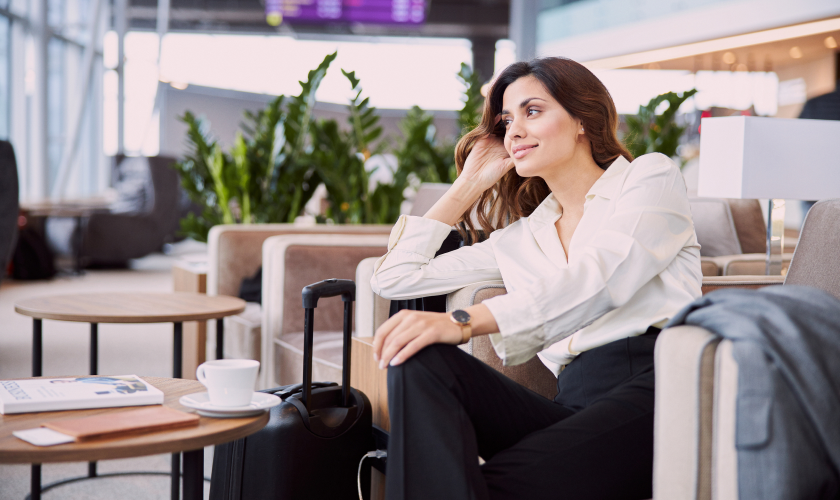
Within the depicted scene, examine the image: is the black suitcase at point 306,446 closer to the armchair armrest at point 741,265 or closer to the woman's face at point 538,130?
the woman's face at point 538,130

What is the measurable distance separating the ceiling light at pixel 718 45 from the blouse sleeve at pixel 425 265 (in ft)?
17.7

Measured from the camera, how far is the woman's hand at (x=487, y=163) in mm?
1848

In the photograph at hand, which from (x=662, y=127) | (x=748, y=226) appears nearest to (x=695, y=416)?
(x=748, y=226)

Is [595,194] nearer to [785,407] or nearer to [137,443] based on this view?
[785,407]

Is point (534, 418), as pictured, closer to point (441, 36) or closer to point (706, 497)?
point (706, 497)

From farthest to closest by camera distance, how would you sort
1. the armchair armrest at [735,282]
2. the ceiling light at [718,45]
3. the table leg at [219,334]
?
the ceiling light at [718,45], the table leg at [219,334], the armchair armrest at [735,282]

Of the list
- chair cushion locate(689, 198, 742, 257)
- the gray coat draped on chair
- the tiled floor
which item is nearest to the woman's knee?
the gray coat draped on chair

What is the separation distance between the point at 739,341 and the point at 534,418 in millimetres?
448

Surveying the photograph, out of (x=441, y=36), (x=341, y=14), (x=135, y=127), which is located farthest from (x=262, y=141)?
(x=441, y=36)

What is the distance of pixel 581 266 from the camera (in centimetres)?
130

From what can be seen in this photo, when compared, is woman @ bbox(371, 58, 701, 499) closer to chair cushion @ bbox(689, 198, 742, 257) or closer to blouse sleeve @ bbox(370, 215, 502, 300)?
blouse sleeve @ bbox(370, 215, 502, 300)

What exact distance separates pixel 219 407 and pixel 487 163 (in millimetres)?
983

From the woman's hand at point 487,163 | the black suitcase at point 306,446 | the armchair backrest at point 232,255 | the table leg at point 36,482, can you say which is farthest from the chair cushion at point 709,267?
the table leg at point 36,482

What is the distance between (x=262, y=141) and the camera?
3961mm
